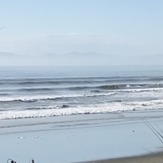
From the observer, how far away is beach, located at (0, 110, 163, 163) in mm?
14758

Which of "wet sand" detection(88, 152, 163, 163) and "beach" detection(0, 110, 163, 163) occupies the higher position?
"beach" detection(0, 110, 163, 163)

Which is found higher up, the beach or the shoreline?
the beach

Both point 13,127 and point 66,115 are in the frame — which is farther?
point 66,115

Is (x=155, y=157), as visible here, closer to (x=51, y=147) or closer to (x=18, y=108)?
(x=51, y=147)

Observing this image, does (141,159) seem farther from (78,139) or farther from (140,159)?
(78,139)

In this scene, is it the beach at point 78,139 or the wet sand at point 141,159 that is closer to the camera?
the wet sand at point 141,159

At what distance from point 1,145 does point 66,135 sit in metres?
3.11

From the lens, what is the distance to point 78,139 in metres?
17.3

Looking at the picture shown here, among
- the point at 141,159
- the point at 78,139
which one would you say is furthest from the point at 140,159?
the point at 78,139

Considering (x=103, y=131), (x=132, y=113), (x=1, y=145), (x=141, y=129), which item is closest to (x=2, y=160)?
(x=1, y=145)

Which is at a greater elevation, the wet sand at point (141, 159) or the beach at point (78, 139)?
the beach at point (78, 139)

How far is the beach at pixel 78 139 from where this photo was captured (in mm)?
14758

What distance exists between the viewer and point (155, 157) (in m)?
14.7

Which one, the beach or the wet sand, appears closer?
the wet sand
